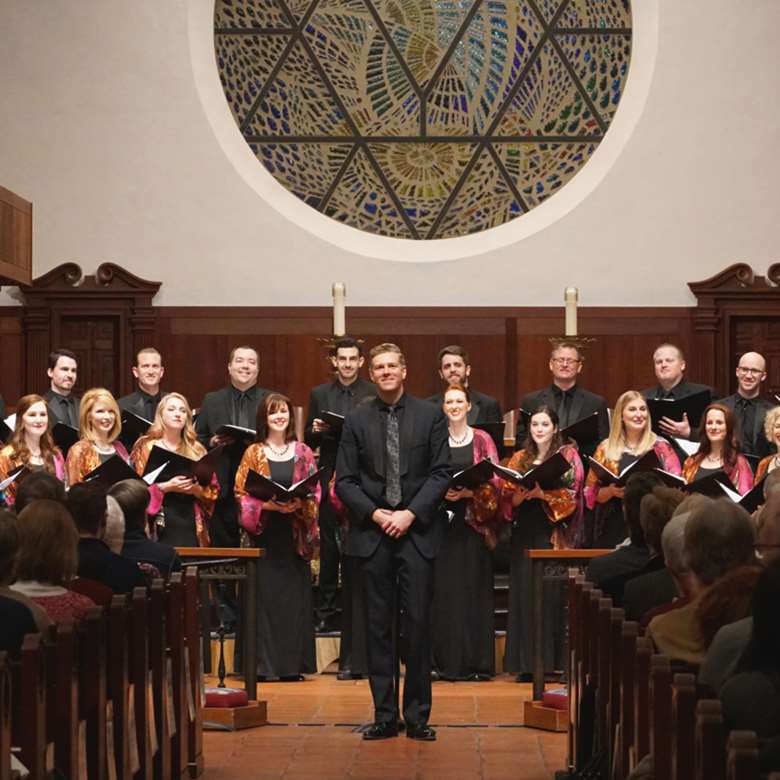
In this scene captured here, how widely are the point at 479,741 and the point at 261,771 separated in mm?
1013

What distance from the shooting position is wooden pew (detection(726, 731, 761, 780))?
2.68 meters

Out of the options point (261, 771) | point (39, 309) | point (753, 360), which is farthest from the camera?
point (39, 309)

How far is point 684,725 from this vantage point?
3.21 metres

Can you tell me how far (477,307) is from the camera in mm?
11578

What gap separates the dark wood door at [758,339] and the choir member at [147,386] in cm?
443

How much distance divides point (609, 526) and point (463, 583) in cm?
80

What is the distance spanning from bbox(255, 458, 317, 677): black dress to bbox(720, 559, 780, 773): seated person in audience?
497 centimetres

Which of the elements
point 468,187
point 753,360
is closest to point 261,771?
point 753,360

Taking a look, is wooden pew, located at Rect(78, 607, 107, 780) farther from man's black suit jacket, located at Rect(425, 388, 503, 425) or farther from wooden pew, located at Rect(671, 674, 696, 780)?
man's black suit jacket, located at Rect(425, 388, 503, 425)

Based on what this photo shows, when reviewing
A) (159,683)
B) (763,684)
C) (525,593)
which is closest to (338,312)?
(525,593)

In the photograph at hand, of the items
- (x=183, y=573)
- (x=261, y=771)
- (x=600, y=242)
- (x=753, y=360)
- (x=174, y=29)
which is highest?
(x=174, y=29)

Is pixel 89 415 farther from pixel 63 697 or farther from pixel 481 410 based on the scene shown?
pixel 63 697

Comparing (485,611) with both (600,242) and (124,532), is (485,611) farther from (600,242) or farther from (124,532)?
(600,242)

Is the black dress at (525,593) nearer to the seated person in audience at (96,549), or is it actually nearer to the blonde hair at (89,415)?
the blonde hair at (89,415)
